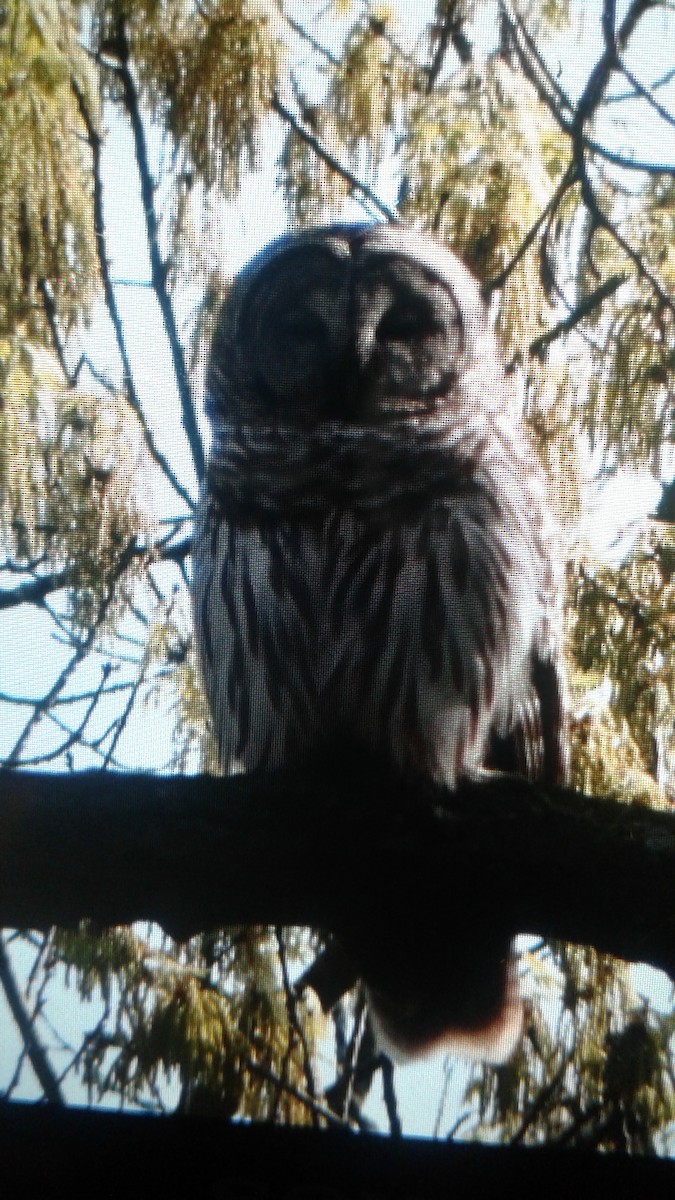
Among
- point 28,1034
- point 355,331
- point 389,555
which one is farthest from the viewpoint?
point 355,331

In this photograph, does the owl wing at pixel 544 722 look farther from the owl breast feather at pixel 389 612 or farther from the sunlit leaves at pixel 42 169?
the sunlit leaves at pixel 42 169

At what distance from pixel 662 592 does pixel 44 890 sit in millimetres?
642

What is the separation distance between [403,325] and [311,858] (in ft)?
1.98

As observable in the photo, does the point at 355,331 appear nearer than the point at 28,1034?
No

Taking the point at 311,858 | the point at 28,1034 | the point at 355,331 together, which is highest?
the point at 355,331

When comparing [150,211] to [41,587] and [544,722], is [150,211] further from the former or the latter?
[544,722]

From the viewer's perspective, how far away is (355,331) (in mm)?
1291

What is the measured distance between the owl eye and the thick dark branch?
524 mm

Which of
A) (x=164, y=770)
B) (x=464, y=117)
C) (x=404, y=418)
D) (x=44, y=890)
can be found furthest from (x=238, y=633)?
(x=464, y=117)

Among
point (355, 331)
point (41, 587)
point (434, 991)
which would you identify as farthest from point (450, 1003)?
point (355, 331)

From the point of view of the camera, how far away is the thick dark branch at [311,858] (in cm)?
95

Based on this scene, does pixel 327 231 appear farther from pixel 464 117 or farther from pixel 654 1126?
pixel 654 1126

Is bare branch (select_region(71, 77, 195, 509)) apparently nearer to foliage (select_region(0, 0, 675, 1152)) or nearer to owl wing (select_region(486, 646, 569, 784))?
foliage (select_region(0, 0, 675, 1152))

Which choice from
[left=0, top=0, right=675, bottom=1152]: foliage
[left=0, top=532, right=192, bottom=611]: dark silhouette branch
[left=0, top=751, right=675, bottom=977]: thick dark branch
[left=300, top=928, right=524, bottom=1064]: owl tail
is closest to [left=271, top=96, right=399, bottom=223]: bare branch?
[left=0, top=0, right=675, bottom=1152]: foliage
